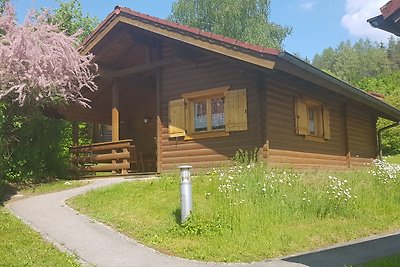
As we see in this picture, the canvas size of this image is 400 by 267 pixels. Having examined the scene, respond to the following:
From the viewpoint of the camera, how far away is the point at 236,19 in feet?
126

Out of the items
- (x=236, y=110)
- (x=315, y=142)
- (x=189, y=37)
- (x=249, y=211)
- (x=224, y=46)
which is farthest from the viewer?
(x=315, y=142)

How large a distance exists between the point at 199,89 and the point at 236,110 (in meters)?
1.55

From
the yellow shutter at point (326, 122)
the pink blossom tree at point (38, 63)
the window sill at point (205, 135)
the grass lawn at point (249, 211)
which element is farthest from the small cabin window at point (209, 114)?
the yellow shutter at point (326, 122)

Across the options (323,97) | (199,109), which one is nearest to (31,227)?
(199,109)

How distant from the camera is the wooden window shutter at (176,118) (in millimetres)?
14031

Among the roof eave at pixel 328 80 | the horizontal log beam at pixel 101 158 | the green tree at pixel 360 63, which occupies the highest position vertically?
the green tree at pixel 360 63

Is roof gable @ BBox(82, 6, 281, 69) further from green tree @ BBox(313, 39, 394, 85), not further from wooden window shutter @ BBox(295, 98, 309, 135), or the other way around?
green tree @ BBox(313, 39, 394, 85)

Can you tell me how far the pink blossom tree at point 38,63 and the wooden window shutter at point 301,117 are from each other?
21.5ft

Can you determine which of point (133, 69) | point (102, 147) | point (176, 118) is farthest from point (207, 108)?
point (102, 147)

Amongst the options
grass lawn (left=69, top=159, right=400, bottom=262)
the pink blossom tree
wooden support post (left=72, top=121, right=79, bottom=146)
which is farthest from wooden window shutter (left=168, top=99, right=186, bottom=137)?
wooden support post (left=72, top=121, right=79, bottom=146)

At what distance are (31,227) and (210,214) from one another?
128 inches

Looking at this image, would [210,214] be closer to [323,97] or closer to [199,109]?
[199,109]

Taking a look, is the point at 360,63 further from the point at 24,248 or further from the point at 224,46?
the point at 24,248

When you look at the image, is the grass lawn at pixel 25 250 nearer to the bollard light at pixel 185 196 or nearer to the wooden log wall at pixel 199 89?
the bollard light at pixel 185 196
